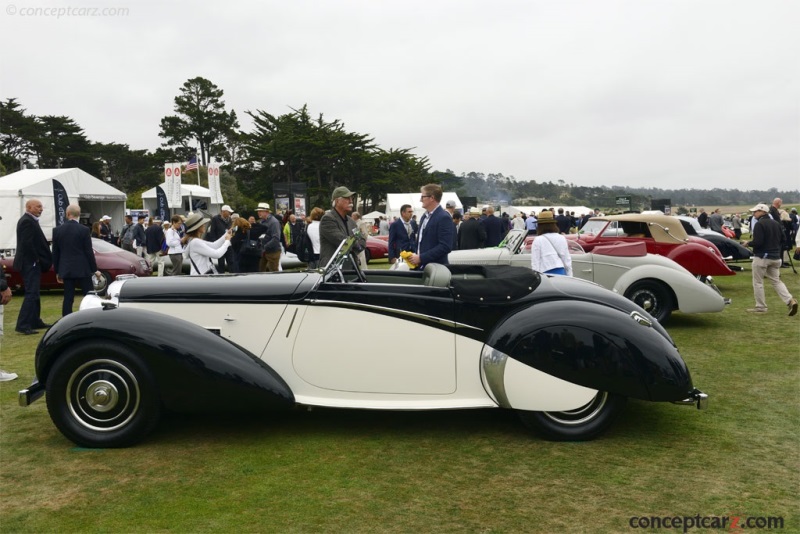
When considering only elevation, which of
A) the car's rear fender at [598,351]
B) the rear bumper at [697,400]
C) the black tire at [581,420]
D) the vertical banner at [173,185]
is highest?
the vertical banner at [173,185]

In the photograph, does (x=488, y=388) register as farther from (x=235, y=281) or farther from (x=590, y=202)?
(x=590, y=202)

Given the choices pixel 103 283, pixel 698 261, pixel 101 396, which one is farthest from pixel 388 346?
pixel 103 283

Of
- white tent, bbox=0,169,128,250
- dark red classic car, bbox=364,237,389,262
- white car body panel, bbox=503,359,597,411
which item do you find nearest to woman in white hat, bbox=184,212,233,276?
white car body panel, bbox=503,359,597,411

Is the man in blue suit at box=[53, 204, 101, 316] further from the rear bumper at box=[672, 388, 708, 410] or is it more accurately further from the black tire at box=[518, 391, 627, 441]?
the rear bumper at box=[672, 388, 708, 410]

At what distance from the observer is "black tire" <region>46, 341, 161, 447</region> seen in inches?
166

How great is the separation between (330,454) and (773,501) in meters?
2.57

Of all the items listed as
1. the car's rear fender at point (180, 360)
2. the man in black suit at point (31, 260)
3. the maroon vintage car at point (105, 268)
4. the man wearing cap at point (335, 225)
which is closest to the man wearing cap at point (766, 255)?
the man wearing cap at point (335, 225)

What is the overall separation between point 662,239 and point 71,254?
982 cm

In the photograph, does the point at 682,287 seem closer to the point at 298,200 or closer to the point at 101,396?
the point at 101,396

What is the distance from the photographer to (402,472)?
3852 mm

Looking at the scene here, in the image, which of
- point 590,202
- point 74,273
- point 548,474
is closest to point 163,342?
point 548,474

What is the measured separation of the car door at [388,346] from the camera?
435 centimetres

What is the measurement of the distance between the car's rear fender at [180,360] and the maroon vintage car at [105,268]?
9.75 meters

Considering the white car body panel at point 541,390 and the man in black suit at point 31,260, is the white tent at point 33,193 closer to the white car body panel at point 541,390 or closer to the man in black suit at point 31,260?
the man in black suit at point 31,260
